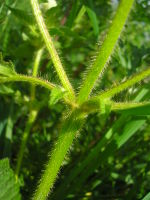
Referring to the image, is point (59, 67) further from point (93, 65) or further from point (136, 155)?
point (136, 155)

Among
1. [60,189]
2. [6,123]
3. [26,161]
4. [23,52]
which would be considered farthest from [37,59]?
[60,189]

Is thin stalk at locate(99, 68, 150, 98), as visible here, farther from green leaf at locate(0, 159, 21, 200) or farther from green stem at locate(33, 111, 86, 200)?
green leaf at locate(0, 159, 21, 200)

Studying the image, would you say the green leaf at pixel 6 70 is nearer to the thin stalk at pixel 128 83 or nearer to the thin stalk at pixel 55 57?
the thin stalk at pixel 55 57

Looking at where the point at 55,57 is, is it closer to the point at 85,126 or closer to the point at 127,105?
the point at 127,105

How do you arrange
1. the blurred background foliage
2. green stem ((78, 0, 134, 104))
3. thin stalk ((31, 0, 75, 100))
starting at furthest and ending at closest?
the blurred background foliage → thin stalk ((31, 0, 75, 100)) → green stem ((78, 0, 134, 104))

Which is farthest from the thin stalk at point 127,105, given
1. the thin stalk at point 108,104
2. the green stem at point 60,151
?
the green stem at point 60,151

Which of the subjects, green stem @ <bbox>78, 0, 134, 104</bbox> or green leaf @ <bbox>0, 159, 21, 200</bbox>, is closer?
green stem @ <bbox>78, 0, 134, 104</bbox>

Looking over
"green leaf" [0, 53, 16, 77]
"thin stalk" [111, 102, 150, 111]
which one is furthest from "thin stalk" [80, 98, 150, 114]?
"green leaf" [0, 53, 16, 77]
